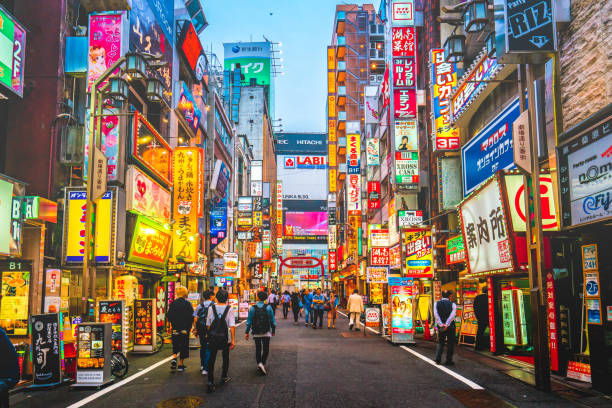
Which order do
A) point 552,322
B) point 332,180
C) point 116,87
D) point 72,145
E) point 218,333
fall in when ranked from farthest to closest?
point 332,180
point 72,145
point 116,87
point 552,322
point 218,333

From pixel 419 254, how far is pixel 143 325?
37.2 feet

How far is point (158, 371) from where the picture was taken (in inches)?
461

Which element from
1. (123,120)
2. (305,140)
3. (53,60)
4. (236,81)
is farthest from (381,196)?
(305,140)

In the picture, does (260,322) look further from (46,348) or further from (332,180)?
(332,180)

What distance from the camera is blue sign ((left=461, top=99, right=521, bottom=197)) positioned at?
48.7ft

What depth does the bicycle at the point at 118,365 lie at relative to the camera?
11.2m

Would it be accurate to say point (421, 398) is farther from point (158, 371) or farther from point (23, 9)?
point (23, 9)

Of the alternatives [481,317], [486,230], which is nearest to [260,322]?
[486,230]

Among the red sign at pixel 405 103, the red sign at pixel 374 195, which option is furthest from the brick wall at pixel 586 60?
the red sign at pixel 374 195

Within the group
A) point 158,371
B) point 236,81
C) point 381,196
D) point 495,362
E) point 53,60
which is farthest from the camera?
point 236,81

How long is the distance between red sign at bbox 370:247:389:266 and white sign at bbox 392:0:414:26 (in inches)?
579

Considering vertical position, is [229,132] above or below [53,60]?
above

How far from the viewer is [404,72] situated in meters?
28.2

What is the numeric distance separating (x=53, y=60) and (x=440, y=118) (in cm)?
1447
